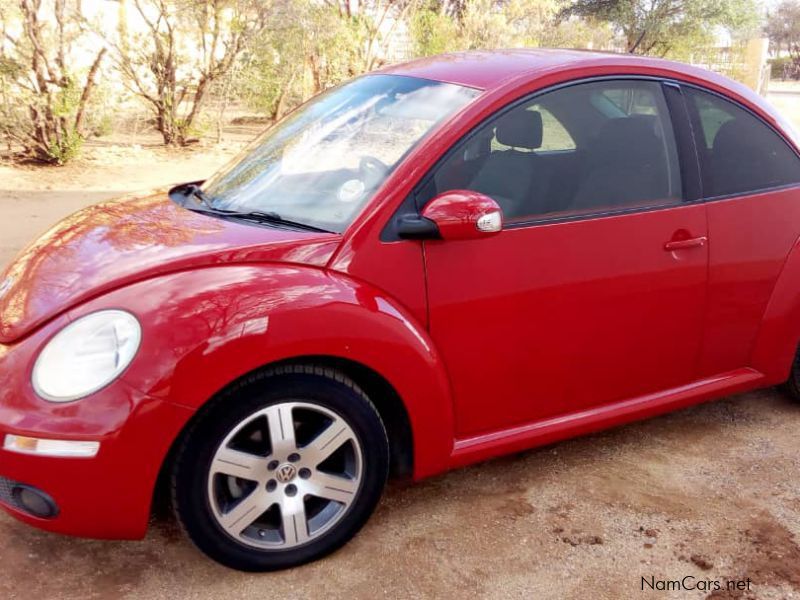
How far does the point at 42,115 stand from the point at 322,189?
8660 millimetres

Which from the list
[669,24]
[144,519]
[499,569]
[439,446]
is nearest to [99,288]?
[144,519]

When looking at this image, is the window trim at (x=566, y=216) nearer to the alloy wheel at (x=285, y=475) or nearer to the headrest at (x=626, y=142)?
the headrest at (x=626, y=142)

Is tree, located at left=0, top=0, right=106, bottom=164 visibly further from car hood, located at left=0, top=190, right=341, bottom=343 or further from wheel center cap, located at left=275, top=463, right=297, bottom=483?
wheel center cap, located at left=275, top=463, right=297, bottom=483

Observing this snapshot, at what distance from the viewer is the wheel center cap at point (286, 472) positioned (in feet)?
8.71

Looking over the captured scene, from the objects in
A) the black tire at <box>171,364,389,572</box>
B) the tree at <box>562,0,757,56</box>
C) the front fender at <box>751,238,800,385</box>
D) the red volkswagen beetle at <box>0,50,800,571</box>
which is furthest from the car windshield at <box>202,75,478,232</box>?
the tree at <box>562,0,757,56</box>

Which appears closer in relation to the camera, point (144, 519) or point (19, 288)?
point (144, 519)

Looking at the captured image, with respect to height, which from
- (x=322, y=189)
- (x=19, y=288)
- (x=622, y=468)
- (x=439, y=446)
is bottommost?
(x=622, y=468)

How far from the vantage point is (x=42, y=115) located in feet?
34.0

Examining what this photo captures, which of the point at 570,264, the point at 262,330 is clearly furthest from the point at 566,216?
the point at 262,330

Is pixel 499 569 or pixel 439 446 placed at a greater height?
pixel 439 446

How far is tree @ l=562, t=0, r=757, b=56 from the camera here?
76.8ft

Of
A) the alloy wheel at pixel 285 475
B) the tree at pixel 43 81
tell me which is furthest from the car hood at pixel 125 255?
the tree at pixel 43 81

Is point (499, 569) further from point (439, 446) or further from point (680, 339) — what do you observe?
point (680, 339)

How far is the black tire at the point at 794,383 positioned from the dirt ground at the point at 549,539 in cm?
23
